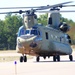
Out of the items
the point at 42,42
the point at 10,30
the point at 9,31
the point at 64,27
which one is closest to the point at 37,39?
the point at 42,42

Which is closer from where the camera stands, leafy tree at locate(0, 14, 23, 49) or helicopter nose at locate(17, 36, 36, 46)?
helicopter nose at locate(17, 36, 36, 46)

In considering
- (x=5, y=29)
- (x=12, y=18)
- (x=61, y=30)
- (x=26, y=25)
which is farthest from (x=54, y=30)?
(x=12, y=18)

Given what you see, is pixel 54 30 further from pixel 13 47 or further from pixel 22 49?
pixel 13 47

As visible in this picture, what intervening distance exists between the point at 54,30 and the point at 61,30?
67.1 inches

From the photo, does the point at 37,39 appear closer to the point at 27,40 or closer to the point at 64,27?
the point at 27,40

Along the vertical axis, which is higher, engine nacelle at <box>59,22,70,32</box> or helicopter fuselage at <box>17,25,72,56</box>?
engine nacelle at <box>59,22,70,32</box>

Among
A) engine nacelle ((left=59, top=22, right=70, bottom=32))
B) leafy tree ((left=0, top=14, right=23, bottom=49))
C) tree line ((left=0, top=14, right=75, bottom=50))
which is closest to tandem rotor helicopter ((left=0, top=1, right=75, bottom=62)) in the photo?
engine nacelle ((left=59, top=22, right=70, bottom=32))

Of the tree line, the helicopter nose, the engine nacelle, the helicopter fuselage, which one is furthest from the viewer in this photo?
the tree line

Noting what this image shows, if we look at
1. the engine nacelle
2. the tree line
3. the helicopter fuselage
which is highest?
the tree line

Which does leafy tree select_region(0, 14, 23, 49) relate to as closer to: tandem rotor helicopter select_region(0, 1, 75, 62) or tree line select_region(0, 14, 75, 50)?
tree line select_region(0, 14, 75, 50)

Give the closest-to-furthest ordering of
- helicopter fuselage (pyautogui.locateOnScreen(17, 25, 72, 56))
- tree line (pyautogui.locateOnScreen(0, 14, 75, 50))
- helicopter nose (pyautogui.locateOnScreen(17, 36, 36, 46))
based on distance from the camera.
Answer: helicopter nose (pyautogui.locateOnScreen(17, 36, 36, 46)) < helicopter fuselage (pyautogui.locateOnScreen(17, 25, 72, 56)) < tree line (pyautogui.locateOnScreen(0, 14, 75, 50))

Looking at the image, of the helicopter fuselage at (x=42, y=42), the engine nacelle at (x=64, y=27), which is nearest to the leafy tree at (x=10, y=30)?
the engine nacelle at (x=64, y=27)

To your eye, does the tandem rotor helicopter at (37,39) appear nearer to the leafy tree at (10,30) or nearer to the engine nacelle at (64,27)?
the engine nacelle at (64,27)

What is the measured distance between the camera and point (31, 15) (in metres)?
32.8
